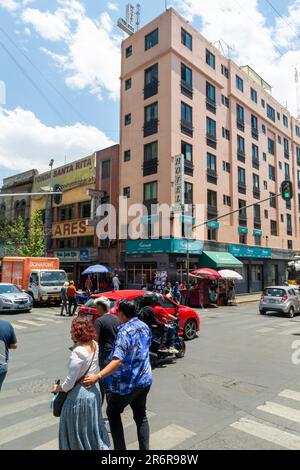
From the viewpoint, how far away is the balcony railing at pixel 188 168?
2823 cm

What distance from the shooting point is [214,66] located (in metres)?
33.1

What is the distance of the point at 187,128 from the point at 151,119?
3.14m

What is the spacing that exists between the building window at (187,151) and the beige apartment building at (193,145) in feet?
0.27

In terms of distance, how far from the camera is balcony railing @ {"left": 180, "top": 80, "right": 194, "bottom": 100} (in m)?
28.9

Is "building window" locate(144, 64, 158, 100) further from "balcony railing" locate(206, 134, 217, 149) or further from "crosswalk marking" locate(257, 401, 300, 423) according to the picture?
"crosswalk marking" locate(257, 401, 300, 423)

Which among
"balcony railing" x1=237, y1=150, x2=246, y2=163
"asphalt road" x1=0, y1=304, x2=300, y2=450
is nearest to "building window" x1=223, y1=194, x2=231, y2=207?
"balcony railing" x1=237, y1=150, x2=246, y2=163

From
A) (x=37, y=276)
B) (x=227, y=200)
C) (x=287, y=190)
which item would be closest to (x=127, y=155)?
(x=227, y=200)

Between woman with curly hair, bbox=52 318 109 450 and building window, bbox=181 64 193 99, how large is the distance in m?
29.0

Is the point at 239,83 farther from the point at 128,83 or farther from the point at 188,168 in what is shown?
the point at 188,168

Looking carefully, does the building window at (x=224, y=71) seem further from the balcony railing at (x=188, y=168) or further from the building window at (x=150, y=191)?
the building window at (x=150, y=191)

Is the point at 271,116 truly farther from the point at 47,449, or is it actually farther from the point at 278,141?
the point at 47,449

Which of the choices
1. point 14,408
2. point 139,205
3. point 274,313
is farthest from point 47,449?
point 139,205

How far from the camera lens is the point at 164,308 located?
992 cm

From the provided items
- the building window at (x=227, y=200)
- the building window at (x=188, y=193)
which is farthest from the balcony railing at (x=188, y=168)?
the building window at (x=227, y=200)
